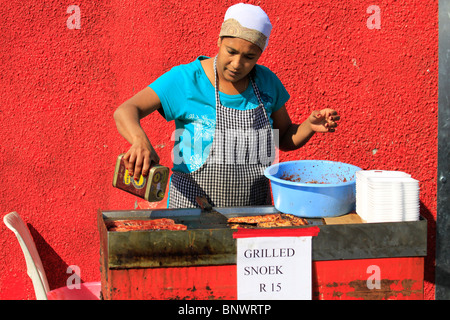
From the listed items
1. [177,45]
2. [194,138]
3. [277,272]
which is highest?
[177,45]

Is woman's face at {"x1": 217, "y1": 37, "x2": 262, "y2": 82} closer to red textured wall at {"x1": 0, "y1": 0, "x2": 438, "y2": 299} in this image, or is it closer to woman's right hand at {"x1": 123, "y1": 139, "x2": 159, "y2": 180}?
woman's right hand at {"x1": 123, "y1": 139, "x2": 159, "y2": 180}

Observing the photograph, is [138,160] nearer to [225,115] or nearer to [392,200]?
[225,115]

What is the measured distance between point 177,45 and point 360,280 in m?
2.08

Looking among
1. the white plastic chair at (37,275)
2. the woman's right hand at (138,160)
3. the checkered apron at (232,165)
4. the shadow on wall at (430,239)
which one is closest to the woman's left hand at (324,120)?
the checkered apron at (232,165)

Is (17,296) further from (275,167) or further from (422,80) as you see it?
(422,80)

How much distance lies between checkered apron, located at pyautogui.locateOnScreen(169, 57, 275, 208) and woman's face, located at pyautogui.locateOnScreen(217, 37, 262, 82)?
0.09 m

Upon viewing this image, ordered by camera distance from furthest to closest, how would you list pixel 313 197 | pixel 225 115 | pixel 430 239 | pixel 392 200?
pixel 430 239 < pixel 225 115 < pixel 313 197 < pixel 392 200

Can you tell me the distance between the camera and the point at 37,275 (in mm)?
3047

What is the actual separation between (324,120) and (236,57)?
0.57 m

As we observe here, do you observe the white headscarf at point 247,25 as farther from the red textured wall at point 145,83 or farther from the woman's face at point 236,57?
the red textured wall at point 145,83

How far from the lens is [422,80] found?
11.4 feet

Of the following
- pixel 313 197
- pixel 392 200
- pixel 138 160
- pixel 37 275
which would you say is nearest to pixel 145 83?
pixel 37 275

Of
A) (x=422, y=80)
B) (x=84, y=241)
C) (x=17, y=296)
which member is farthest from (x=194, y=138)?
(x=17, y=296)

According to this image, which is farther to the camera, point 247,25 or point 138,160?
point 247,25
